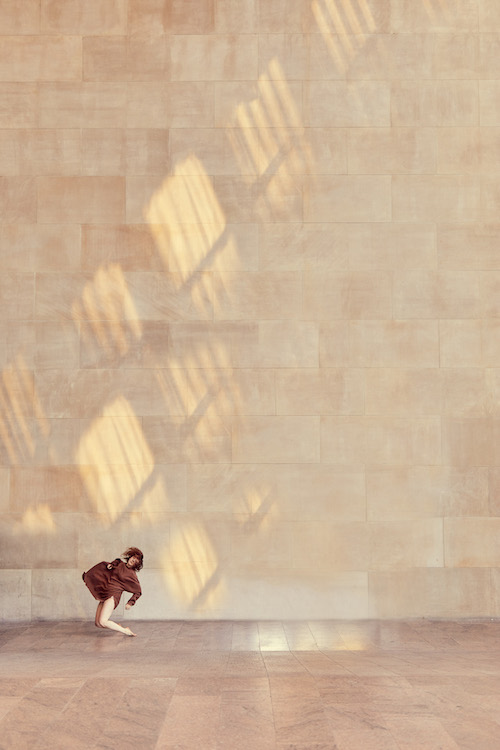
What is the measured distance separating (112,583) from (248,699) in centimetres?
655

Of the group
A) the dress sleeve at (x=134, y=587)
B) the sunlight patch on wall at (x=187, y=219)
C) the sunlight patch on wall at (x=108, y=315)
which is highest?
the sunlight patch on wall at (x=187, y=219)

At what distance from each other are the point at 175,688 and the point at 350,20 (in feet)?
44.6

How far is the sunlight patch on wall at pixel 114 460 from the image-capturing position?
1480 centimetres

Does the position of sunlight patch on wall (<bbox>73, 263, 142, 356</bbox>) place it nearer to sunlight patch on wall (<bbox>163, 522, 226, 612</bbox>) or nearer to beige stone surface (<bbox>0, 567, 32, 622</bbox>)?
sunlight patch on wall (<bbox>163, 522, 226, 612</bbox>)

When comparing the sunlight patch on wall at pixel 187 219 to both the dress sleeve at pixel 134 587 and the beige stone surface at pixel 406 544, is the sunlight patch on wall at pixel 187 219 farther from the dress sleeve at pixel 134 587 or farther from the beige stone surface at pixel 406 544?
the beige stone surface at pixel 406 544

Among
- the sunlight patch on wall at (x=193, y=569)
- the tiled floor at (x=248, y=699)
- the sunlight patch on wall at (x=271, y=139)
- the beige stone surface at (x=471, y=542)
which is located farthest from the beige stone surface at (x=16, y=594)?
the sunlight patch on wall at (x=271, y=139)

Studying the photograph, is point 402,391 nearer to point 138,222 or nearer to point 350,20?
point 138,222

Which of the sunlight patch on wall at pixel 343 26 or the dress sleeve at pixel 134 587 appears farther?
the sunlight patch on wall at pixel 343 26

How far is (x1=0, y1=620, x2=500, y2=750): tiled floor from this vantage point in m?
6.31

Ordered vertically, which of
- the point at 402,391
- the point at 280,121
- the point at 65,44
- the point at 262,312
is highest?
the point at 65,44

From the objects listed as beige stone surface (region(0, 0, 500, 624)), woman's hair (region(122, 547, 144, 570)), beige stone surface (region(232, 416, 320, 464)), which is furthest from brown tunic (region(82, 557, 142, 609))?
beige stone surface (region(232, 416, 320, 464))

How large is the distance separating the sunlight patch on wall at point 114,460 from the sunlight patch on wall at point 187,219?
10.4 feet

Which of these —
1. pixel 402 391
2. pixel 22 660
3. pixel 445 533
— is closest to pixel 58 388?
pixel 22 660

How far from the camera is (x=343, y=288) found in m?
15.2
